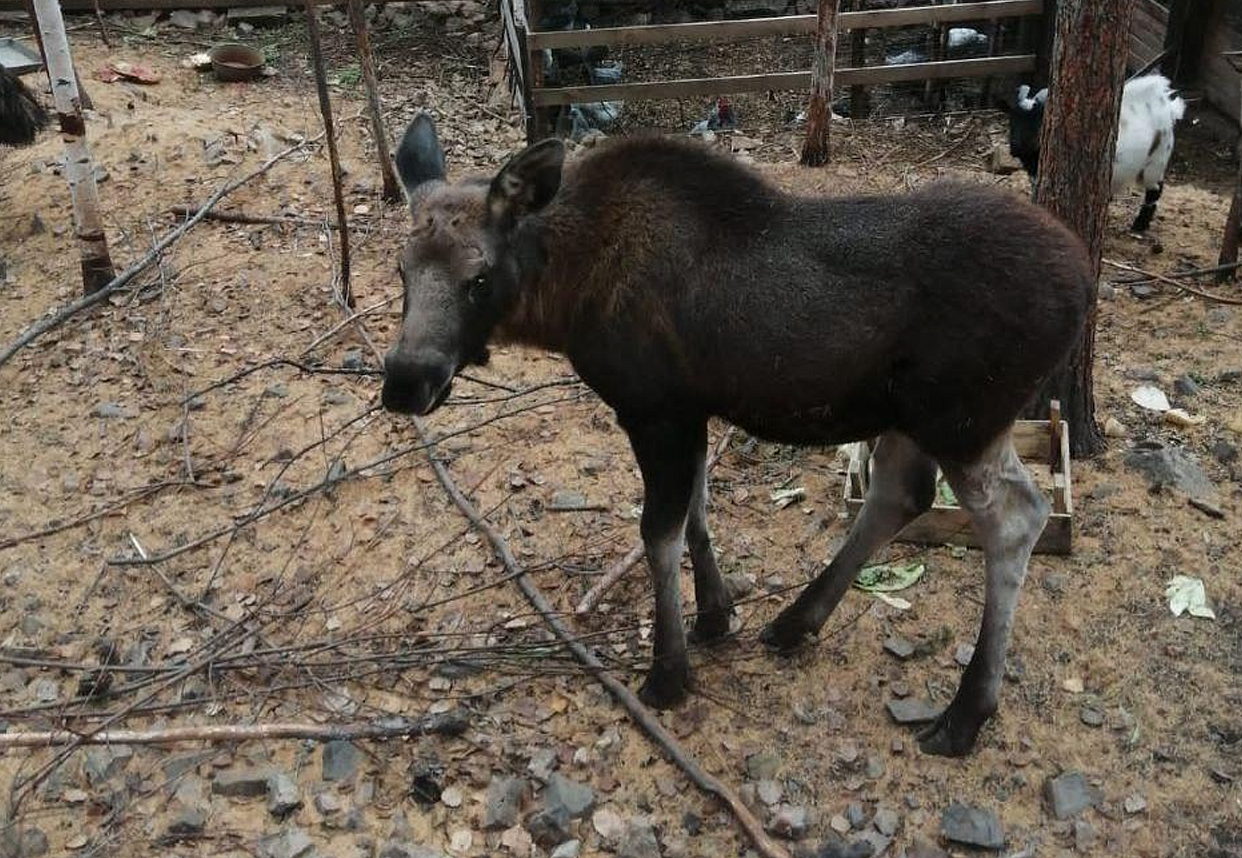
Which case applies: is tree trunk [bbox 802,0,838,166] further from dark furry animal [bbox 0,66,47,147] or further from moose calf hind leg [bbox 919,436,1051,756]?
dark furry animal [bbox 0,66,47,147]

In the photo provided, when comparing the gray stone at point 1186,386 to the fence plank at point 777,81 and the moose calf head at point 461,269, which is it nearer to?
the moose calf head at point 461,269

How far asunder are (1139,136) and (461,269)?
7.16 meters

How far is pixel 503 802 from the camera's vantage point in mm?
4445

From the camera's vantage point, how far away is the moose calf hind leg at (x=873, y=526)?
4.81 metres

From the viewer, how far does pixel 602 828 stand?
4.37 m

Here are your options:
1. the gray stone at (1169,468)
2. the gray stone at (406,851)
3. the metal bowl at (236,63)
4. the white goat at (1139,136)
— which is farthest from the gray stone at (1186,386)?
the metal bowl at (236,63)

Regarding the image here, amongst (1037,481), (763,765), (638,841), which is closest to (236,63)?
(1037,481)

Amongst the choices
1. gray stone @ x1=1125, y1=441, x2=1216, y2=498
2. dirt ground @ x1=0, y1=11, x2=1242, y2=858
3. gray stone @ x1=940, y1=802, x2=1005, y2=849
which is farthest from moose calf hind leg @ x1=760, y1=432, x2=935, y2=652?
gray stone @ x1=1125, y1=441, x2=1216, y2=498

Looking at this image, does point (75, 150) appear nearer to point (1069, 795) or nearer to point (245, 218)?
point (245, 218)

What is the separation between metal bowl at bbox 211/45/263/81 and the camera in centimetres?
1213

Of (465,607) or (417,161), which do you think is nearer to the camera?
(417,161)

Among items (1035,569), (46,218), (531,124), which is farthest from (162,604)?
(531,124)

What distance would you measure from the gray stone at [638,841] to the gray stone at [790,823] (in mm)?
461

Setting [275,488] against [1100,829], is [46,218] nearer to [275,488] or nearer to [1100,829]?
[275,488]
